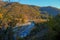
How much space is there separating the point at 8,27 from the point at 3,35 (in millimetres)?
466

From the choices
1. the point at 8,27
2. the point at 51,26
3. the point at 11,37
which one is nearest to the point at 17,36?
the point at 11,37

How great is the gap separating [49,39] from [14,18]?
12.1 feet

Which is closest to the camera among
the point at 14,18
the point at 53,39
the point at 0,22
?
the point at 53,39

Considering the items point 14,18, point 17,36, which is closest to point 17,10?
point 14,18

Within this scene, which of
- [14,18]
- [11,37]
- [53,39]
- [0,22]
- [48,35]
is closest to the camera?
[53,39]

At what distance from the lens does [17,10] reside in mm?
11938

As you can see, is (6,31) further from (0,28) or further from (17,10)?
(17,10)

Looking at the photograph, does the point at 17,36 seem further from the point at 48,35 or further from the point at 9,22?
the point at 48,35

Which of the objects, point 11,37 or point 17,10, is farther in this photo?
point 17,10

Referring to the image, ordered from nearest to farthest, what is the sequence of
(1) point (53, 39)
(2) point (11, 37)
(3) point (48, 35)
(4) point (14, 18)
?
(1) point (53, 39)
(3) point (48, 35)
(2) point (11, 37)
(4) point (14, 18)

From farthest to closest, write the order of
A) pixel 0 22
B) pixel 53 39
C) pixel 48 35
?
pixel 0 22 < pixel 48 35 < pixel 53 39

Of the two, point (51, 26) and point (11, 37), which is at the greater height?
point (51, 26)

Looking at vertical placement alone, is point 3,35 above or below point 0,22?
below

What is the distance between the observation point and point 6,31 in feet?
32.7
